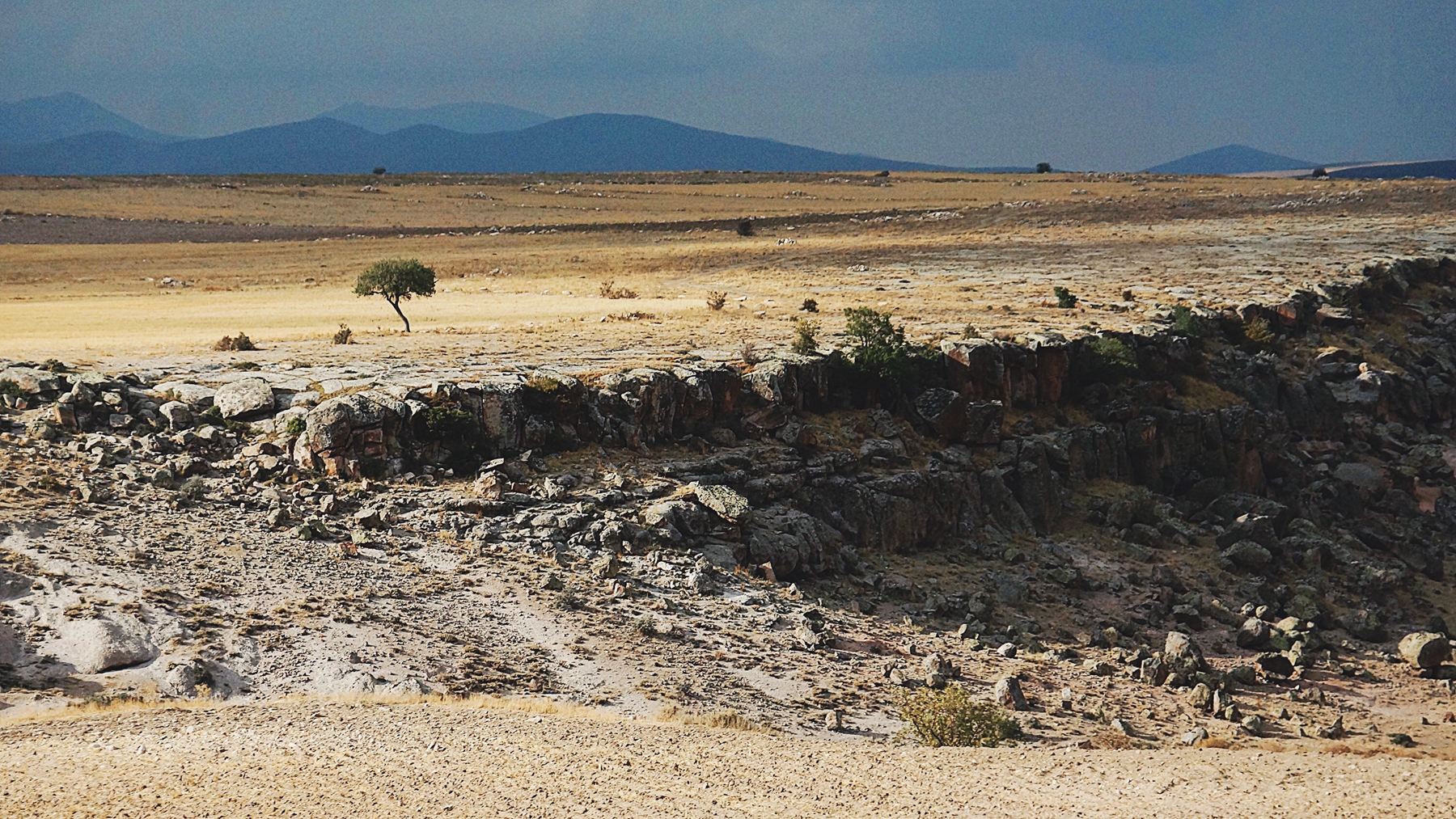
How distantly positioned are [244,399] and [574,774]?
14.6 meters

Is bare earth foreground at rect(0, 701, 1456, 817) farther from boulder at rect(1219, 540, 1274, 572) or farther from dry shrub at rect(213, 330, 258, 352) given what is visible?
dry shrub at rect(213, 330, 258, 352)

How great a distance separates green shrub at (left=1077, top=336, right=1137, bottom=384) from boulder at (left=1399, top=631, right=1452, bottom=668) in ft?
40.6

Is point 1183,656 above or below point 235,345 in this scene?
below

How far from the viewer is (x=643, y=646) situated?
18.8 meters

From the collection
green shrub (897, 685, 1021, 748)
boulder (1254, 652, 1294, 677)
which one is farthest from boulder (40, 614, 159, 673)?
boulder (1254, 652, 1294, 677)

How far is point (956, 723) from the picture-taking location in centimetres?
1644

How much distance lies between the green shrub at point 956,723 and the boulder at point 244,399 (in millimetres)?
15045

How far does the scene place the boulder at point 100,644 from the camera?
16266mm

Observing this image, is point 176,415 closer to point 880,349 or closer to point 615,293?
point 880,349

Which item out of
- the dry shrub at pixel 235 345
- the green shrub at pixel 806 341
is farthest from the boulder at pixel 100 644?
the green shrub at pixel 806 341

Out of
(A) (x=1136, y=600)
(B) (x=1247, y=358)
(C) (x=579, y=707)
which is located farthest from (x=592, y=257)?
(C) (x=579, y=707)

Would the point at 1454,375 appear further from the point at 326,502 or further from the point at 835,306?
the point at 326,502

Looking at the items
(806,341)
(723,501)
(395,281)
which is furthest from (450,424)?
(395,281)

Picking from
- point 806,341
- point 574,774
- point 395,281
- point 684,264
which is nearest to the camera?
point 574,774
